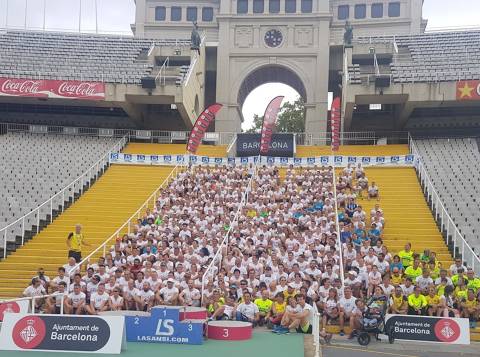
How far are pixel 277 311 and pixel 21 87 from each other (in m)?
23.5

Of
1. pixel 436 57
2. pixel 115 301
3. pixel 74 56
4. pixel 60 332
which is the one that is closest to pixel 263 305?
pixel 115 301

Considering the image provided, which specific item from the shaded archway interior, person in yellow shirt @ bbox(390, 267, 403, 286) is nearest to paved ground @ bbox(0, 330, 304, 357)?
person in yellow shirt @ bbox(390, 267, 403, 286)

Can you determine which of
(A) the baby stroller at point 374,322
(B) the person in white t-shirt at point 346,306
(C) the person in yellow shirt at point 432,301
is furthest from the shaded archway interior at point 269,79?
(A) the baby stroller at point 374,322

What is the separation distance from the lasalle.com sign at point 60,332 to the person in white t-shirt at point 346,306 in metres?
4.80

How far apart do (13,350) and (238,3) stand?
3444cm

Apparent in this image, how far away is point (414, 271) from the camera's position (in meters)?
13.2

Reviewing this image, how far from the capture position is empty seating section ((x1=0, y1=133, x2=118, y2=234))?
19109 mm

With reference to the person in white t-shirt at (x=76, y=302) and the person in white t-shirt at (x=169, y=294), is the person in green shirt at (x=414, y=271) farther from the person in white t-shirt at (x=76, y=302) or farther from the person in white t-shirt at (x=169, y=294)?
the person in white t-shirt at (x=76, y=302)

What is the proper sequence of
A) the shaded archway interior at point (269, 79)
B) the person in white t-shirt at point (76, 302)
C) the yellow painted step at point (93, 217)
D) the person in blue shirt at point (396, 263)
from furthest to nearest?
the shaded archway interior at point (269, 79) → the yellow painted step at point (93, 217) → the person in blue shirt at point (396, 263) → the person in white t-shirt at point (76, 302)

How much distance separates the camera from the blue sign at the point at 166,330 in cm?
979

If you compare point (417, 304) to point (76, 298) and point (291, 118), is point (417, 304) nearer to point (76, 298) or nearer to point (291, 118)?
point (76, 298)

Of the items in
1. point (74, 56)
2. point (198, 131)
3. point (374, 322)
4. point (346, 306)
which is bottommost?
point (374, 322)

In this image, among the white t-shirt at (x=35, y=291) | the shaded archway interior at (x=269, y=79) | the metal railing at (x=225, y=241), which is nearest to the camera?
the white t-shirt at (x=35, y=291)

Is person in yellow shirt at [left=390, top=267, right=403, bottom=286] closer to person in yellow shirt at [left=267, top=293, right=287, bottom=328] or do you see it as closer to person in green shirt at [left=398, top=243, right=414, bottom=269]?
person in green shirt at [left=398, top=243, right=414, bottom=269]
